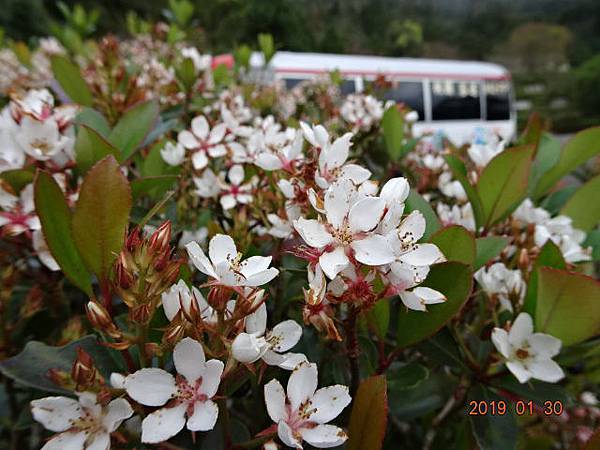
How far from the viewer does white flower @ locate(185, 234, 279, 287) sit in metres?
0.45

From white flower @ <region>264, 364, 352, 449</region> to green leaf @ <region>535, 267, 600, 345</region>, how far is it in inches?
11.6

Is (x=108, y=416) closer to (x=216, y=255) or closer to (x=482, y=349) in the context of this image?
(x=216, y=255)

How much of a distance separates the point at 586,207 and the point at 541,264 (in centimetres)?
28

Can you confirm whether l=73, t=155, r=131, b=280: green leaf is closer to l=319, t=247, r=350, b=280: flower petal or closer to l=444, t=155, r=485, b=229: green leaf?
l=319, t=247, r=350, b=280: flower petal

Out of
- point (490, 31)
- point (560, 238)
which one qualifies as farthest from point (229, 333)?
point (490, 31)

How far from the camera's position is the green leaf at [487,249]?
65 cm

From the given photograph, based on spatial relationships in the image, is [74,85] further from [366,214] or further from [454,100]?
[454,100]

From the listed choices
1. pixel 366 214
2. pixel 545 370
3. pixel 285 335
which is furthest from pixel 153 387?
pixel 545 370

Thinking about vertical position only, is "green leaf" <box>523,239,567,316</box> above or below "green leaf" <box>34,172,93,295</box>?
below

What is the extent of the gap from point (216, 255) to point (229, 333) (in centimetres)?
8

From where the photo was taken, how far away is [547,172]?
0.94 meters

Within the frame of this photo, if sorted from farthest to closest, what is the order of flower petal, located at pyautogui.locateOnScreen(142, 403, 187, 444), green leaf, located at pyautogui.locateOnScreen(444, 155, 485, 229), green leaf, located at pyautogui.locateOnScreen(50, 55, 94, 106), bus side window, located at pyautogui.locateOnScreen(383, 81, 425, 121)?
1. bus side window, located at pyautogui.locateOnScreen(383, 81, 425, 121)
2. green leaf, located at pyautogui.locateOnScreen(50, 55, 94, 106)
3. green leaf, located at pyautogui.locateOnScreen(444, 155, 485, 229)
4. flower petal, located at pyautogui.locateOnScreen(142, 403, 187, 444)

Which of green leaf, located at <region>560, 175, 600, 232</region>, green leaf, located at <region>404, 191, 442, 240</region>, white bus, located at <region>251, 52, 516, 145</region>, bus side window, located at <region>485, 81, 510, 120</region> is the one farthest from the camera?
bus side window, located at <region>485, 81, 510, 120</region>

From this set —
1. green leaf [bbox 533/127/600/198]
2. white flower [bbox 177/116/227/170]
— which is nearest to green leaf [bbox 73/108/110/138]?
white flower [bbox 177/116/227/170]
